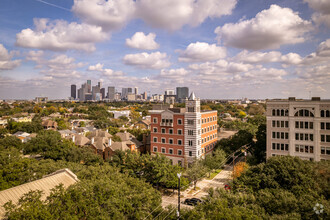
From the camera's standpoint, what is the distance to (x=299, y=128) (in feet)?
167

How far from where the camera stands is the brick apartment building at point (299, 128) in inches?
1907

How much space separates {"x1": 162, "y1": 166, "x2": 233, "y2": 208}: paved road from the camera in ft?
132

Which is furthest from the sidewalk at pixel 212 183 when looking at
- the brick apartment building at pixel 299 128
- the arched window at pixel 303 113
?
the arched window at pixel 303 113

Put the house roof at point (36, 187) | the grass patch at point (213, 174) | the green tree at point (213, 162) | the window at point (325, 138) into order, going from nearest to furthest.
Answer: the house roof at point (36, 187), the window at point (325, 138), the grass patch at point (213, 174), the green tree at point (213, 162)

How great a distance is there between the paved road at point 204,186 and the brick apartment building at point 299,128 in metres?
12.4

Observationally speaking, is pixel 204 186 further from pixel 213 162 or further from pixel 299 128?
pixel 299 128

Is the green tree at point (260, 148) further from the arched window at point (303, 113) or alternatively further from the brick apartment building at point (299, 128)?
the arched window at point (303, 113)

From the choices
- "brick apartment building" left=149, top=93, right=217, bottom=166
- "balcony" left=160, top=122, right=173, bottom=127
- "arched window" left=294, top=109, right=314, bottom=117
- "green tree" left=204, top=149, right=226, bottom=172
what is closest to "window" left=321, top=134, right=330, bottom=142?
"arched window" left=294, top=109, right=314, bottom=117

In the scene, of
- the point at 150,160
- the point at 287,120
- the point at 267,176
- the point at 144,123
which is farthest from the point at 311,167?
the point at 144,123

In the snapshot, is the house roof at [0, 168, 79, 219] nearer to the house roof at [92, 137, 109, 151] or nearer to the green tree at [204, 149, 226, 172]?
the green tree at [204, 149, 226, 172]

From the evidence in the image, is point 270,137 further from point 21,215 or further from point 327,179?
point 21,215

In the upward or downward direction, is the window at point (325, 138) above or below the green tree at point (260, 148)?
above

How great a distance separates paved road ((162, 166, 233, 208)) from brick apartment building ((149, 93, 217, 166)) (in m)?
6.79

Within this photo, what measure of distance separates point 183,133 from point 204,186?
1546 cm
